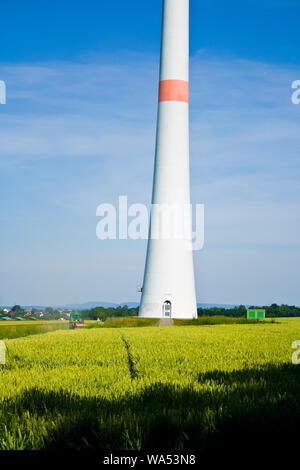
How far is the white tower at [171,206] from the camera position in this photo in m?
35.6

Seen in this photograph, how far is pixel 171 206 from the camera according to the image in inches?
1388

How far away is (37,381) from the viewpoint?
6.88m

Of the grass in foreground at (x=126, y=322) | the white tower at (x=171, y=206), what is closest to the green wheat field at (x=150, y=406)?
the grass in foreground at (x=126, y=322)

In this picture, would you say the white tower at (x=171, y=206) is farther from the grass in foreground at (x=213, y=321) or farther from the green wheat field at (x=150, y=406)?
the green wheat field at (x=150, y=406)

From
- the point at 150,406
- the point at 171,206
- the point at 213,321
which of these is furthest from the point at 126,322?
the point at 150,406

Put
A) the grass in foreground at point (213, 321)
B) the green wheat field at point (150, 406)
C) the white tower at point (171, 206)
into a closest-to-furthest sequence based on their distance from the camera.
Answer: the green wheat field at point (150, 406), the grass in foreground at point (213, 321), the white tower at point (171, 206)

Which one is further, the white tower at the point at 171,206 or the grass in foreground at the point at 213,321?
the white tower at the point at 171,206

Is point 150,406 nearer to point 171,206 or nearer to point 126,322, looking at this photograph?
point 126,322

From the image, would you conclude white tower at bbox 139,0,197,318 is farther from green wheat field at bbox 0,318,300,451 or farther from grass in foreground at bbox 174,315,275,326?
green wheat field at bbox 0,318,300,451
